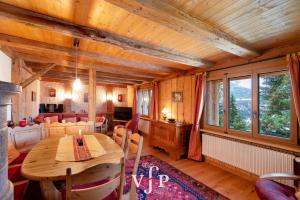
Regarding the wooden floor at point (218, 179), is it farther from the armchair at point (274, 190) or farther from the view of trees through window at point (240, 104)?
the view of trees through window at point (240, 104)

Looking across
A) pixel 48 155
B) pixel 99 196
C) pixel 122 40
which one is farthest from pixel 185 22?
pixel 48 155

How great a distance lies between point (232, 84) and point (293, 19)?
1.70 meters

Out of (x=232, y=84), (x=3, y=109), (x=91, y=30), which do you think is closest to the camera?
(x=3, y=109)

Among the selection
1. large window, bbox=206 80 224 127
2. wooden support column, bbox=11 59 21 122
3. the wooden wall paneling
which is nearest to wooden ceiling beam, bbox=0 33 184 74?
wooden support column, bbox=11 59 21 122

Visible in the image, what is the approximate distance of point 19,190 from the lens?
1461 millimetres

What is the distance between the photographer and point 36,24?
1761mm

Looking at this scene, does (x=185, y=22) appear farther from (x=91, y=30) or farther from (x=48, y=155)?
(x=48, y=155)

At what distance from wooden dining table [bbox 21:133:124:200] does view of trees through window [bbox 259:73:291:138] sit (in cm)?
266

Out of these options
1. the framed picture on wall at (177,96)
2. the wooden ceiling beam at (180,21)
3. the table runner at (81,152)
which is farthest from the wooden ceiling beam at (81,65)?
the wooden ceiling beam at (180,21)

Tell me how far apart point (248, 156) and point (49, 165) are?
3093 millimetres

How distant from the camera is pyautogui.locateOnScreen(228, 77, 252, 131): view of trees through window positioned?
3004 millimetres

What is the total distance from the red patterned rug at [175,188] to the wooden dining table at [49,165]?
0.98 meters

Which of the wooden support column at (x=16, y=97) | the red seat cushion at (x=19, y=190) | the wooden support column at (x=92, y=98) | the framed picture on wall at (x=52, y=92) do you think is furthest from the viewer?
the framed picture on wall at (x=52, y=92)

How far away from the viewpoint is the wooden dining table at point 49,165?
4.00 feet
